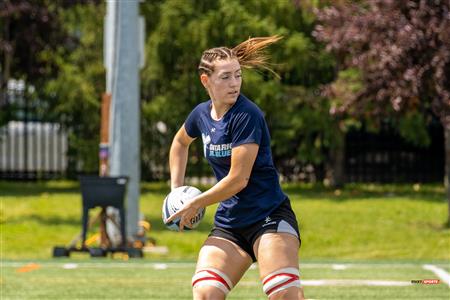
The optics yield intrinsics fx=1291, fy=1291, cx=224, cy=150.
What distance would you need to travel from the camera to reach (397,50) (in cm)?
1909

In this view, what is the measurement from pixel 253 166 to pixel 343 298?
17.5ft

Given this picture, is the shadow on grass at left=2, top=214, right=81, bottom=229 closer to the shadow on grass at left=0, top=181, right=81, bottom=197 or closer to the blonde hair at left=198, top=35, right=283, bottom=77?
the shadow on grass at left=0, top=181, right=81, bottom=197

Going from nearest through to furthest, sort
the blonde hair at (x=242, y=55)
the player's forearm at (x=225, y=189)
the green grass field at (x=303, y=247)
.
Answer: the player's forearm at (x=225, y=189)
the blonde hair at (x=242, y=55)
the green grass field at (x=303, y=247)

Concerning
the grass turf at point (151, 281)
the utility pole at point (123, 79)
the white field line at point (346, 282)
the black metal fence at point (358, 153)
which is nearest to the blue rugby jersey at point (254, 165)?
the grass turf at point (151, 281)

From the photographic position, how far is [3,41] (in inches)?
1030

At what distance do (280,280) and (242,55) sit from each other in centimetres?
142

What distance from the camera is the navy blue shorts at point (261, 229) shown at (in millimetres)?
7625

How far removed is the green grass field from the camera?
44.7ft

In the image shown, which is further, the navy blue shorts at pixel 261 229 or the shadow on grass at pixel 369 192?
the shadow on grass at pixel 369 192

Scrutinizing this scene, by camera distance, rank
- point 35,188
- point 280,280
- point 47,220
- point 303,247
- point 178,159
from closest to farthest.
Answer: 1. point 280,280
2. point 178,159
3. point 303,247
4. point 47,220
5. point 35,188

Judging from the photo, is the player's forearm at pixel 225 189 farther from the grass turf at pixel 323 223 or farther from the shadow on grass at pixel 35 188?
the shadow on grass at pixel 35 188

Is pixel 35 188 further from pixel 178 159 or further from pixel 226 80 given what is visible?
pixel 226 80

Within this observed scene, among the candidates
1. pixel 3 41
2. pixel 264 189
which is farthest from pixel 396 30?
pixel 264 189

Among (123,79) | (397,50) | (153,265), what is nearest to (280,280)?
(153,265)
